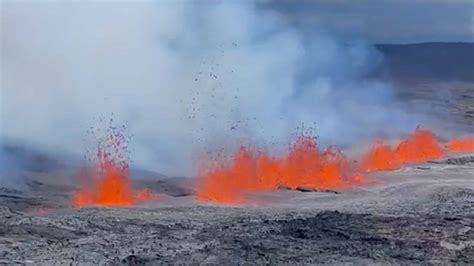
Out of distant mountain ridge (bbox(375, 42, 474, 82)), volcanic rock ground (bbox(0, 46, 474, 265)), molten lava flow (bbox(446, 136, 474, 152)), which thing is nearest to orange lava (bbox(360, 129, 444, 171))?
molten lava flow (bbox(446, 136, 474, 152))

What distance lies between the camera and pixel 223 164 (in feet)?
68.8

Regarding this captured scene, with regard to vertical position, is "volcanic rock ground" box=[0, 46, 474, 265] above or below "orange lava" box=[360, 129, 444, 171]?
below

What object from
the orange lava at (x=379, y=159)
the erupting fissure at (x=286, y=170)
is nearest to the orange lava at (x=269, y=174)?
the erupting fissure at (x=286, y=170)

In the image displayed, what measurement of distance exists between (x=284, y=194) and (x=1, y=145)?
7.07m

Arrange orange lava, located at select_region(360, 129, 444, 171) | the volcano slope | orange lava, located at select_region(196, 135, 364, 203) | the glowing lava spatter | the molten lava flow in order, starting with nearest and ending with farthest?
1. the volcano slope
2. the glowing lava spatter
3. orange lava, located at select_region(196, 135, 364, 203)
4. orange lava, located at select_region(360, 129, 444, 171)
5. the molten lava flow

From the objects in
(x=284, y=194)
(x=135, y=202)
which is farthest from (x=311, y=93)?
(x=135, y=202)

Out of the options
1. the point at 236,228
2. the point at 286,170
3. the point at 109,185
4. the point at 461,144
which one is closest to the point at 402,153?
the point at 461,144

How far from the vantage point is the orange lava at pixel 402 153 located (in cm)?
2469

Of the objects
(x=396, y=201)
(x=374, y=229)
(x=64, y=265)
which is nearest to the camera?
(x=64, y=265)

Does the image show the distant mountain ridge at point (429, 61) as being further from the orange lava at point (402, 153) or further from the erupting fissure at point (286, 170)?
the erupting fissure at point (286, 170)

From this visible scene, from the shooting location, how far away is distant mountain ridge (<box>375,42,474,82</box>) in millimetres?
68125

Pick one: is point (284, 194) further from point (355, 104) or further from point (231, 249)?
point (355, 104)

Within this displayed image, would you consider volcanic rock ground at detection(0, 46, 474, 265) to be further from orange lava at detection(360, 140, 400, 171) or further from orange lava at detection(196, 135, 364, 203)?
orange lava at detection(360, 140, 400, 171)

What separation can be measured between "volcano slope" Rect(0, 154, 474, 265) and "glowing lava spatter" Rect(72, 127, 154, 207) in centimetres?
39
